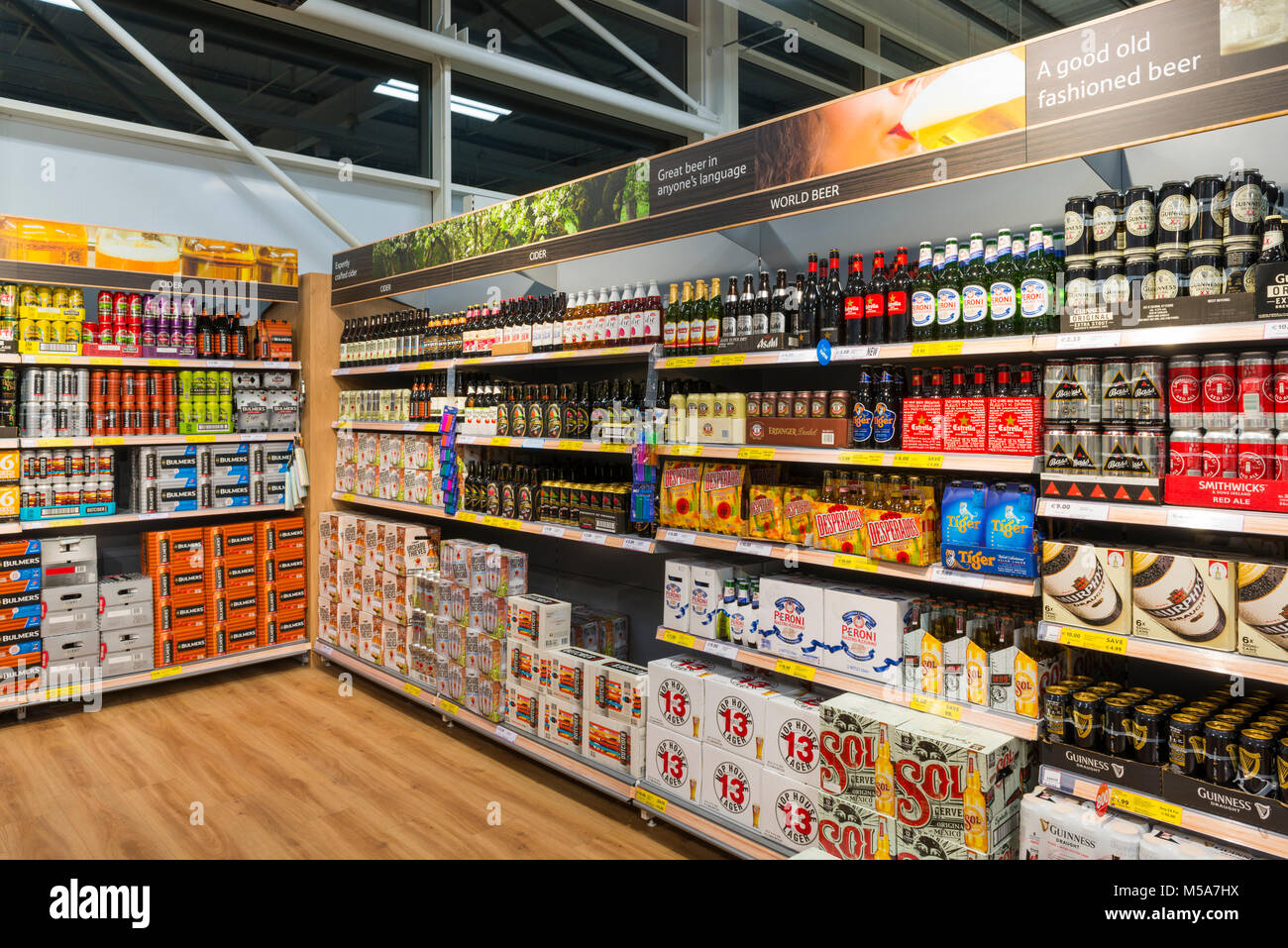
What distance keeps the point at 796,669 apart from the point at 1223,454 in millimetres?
1474

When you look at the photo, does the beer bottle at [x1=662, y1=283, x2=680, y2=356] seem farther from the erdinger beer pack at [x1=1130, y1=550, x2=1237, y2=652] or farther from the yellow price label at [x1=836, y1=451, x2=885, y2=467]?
the erdinger beer pack at [x1=1130, y1=550, x2=1237, y2=652]

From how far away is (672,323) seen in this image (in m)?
3.45

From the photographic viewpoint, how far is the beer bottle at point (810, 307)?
2.97m

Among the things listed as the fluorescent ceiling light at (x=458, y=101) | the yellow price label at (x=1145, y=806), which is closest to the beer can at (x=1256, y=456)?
the yellow price label at (x=1145, y=806)

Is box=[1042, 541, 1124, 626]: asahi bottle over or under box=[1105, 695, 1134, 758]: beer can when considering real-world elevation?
over

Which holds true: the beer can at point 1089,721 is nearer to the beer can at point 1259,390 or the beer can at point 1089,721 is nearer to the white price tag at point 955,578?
the white price tag at point 955,578

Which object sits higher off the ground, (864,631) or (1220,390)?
(1220,390)

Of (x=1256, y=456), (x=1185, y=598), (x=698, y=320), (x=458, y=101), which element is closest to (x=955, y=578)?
(x=1185, y=598)

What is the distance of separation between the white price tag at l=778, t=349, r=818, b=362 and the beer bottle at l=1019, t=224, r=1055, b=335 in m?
0.69

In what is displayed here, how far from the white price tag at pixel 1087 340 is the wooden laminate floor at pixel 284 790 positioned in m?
2.26

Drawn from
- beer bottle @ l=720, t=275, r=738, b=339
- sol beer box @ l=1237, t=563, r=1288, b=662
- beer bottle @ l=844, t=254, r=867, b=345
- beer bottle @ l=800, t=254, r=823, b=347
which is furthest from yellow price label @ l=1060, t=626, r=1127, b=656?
beer bottle @ l=720, t=275, r=738, b=339

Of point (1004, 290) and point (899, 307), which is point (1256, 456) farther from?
point (899, 307)

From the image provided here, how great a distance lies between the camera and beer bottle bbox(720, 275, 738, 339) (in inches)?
127
